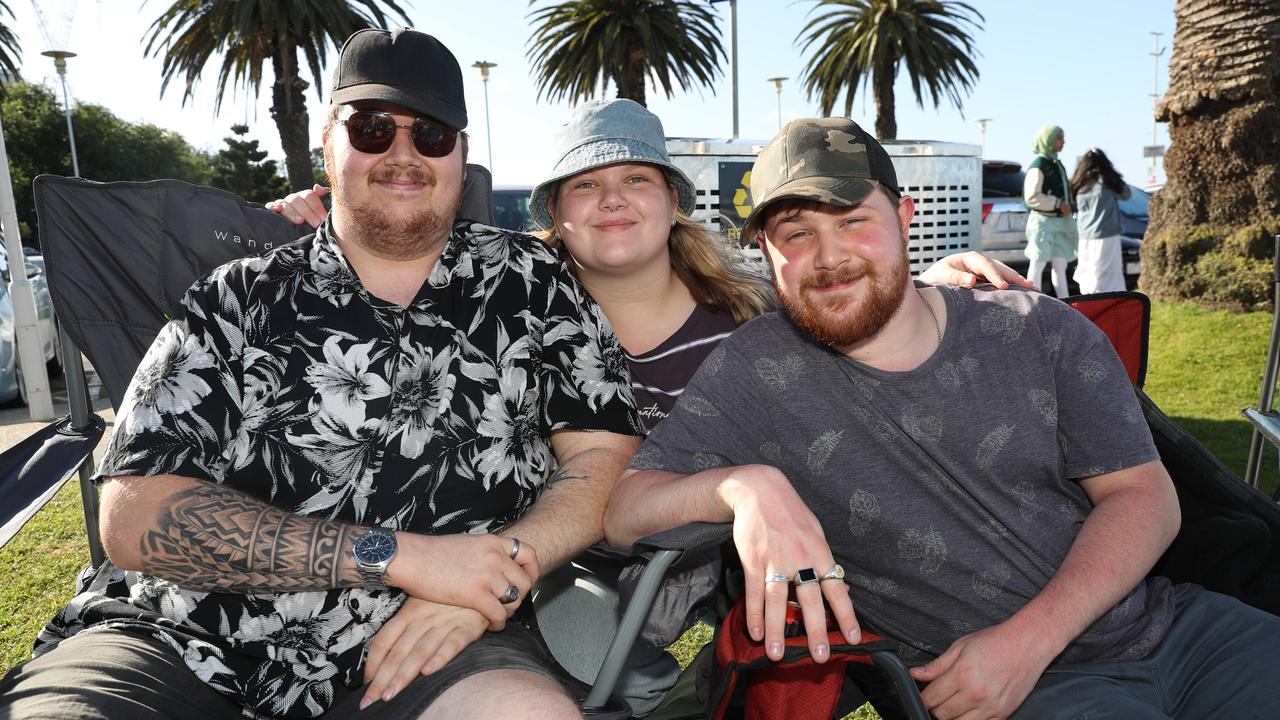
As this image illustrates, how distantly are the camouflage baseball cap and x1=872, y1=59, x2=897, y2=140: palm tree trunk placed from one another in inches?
816

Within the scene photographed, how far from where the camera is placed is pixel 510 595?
1.87m

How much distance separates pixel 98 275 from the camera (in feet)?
8.71

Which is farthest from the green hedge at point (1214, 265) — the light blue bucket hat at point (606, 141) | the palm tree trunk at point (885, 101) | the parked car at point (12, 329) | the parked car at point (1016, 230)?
the palm tree trunk at point (885, 101)

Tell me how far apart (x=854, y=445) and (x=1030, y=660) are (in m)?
0.54

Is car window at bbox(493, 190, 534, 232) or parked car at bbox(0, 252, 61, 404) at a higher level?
car window at bbox(493, 190, 534, 232)

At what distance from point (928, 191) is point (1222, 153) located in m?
4.66

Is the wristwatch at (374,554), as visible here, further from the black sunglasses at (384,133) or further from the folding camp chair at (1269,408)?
the folding camp chair at (1269,408)

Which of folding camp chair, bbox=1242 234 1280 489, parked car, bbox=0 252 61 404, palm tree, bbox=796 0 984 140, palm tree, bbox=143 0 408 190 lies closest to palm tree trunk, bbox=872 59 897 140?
palm tree, bbox=796 0 984 140

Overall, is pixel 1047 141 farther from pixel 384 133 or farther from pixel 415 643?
pixel 415 643

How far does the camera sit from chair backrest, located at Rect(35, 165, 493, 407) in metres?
2.60

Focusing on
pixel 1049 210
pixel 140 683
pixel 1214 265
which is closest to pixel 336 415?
pixel 140 683

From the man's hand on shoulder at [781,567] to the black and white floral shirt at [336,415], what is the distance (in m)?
0.59

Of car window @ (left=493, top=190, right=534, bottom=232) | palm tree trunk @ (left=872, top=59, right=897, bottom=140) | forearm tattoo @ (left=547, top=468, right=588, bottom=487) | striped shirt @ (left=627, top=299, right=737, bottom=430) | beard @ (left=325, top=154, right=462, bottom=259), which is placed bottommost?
forearm tattoo @ (left=547, top=468, right=588, bottom=487)

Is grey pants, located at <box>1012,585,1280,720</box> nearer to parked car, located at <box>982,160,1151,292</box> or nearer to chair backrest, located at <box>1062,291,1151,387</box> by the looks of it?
chair backrest, located at <box>1062,291,1151,387</box>
